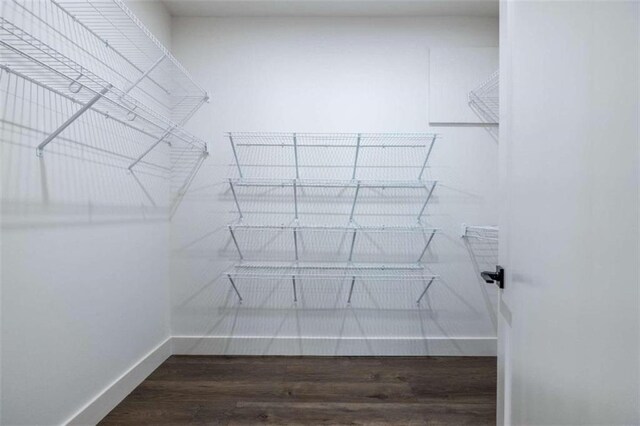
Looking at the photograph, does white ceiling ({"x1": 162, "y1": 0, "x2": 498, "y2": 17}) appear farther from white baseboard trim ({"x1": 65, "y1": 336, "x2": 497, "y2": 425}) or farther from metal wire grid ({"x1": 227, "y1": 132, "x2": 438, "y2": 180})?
white baseboard trim ({"x1": 65, "y1": 336, "x2": 497, "y2": 425})

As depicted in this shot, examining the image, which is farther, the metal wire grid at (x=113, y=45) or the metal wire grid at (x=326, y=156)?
the metal wire grid at (x=326, y=156)

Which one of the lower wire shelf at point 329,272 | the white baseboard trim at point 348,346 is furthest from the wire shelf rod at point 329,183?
the white baseboard trim at point 348,346

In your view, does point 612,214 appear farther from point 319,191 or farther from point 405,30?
point 405,30

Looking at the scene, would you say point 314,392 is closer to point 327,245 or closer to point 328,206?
point 327,245

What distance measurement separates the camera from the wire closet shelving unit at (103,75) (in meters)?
1.21

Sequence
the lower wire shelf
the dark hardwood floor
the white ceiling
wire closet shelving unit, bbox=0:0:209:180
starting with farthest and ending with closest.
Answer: the lower wire shelf
the white ceiling
the dark hardwood floor
wire closet shelving unit, bbox=0:0:209:180

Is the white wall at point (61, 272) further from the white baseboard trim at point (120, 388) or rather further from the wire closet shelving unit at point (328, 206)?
the wire closet shelving unit at point (328, 206)

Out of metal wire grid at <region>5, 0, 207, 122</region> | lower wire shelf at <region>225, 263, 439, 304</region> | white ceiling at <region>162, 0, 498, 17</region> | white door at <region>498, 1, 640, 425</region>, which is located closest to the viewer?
white door at <region>498, 1, 640, 425</region>

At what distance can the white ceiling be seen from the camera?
89.6 inches

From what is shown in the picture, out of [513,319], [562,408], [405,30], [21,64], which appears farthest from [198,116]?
[562,408]

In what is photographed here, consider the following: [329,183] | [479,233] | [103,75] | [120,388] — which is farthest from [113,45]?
[479,233]

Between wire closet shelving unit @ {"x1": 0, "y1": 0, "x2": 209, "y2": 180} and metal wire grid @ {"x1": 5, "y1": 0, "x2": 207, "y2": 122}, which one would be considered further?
metal wire grid @ {"x1": 5, "y1": 0, "x2": 207, "y2": 122}

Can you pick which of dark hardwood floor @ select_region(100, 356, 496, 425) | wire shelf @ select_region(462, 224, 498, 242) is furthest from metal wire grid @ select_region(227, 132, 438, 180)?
dark hardwood floor @ select_region(100, 356, 496, 425)

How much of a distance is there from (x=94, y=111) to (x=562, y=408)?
2083mm
